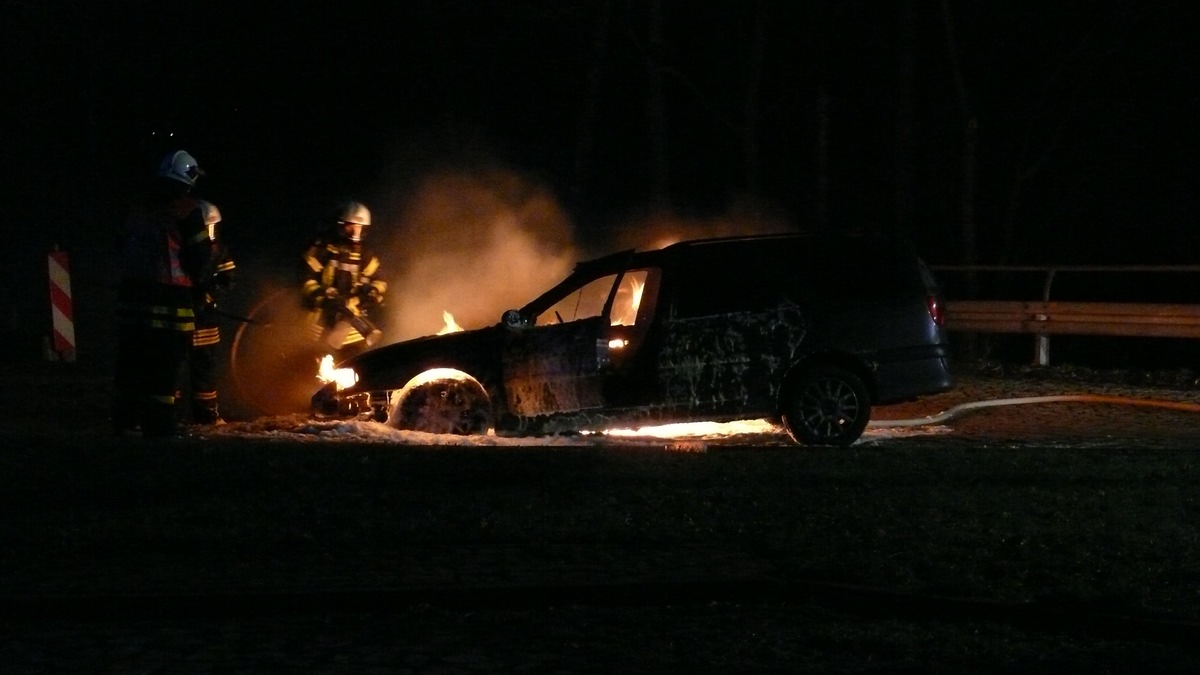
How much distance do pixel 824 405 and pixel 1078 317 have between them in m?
8.80

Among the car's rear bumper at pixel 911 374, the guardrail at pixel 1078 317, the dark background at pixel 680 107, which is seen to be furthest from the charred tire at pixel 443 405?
the dark background at pixel 680 107

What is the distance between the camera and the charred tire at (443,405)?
1266 centimetres

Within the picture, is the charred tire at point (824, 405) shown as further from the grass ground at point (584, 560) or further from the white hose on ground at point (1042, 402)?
the white hose on ground at point (1042, 402)

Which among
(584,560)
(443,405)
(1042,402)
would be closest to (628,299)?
(443,405)

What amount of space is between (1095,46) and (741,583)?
104 ft

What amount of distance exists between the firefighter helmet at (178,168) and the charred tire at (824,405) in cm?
478

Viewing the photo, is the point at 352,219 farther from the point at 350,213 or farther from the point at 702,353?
the point at 702,353

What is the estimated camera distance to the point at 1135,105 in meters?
37.9

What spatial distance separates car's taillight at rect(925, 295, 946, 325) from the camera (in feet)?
42.5

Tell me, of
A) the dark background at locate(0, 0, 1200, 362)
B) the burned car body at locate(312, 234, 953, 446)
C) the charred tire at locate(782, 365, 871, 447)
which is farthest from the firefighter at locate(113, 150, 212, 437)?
the dark background at locate(0, 0, 1200, 362)

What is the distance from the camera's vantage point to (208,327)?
43.8 ft

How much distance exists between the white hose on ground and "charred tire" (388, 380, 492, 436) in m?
3.98

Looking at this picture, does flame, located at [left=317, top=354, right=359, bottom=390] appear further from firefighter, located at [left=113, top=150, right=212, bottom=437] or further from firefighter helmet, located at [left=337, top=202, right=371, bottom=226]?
firefighter, located at [left=113, top=150, right=212, bottom=437]

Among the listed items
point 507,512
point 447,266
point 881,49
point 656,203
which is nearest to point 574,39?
point 881,49
